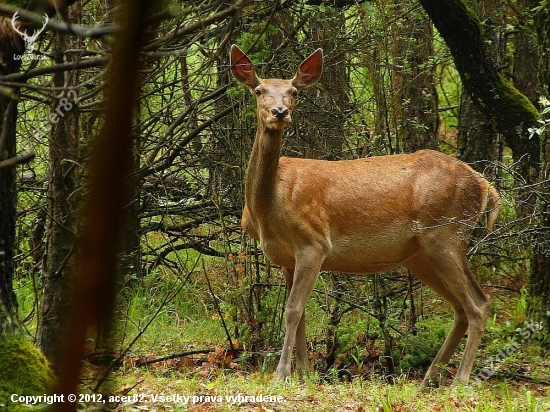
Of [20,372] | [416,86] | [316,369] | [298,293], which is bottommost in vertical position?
[316,369]

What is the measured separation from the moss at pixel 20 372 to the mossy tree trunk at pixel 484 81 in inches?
209

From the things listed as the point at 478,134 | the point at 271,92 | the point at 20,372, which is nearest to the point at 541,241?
the point at 271,92

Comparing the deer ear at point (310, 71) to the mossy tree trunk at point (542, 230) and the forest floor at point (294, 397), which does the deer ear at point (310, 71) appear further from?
the forest floor at point (294, 397)

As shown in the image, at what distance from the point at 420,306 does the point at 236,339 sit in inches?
91.4

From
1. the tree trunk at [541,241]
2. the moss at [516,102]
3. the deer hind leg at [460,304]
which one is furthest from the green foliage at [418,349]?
the moss at [516,102]

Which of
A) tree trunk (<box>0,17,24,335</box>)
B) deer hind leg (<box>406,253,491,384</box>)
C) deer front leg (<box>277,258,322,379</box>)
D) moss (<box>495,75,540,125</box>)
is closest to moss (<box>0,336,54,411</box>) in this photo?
tree trunk (<box>0,17,24,335</box>)

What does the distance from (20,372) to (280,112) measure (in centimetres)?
346

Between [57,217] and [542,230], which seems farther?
[542,230]

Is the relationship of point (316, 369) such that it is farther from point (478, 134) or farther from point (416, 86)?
point (478, 134)

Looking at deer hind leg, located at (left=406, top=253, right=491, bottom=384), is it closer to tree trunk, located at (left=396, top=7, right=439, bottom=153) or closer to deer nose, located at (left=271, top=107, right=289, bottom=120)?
tree trunk, located at (left=396, top=7, right=439, bottom=153)

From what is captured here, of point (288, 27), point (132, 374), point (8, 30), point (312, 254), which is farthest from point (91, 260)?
point (288, 27)

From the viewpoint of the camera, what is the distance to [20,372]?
3914mm

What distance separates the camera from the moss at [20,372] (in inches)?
149

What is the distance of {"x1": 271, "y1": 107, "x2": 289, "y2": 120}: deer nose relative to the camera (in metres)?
6.66
